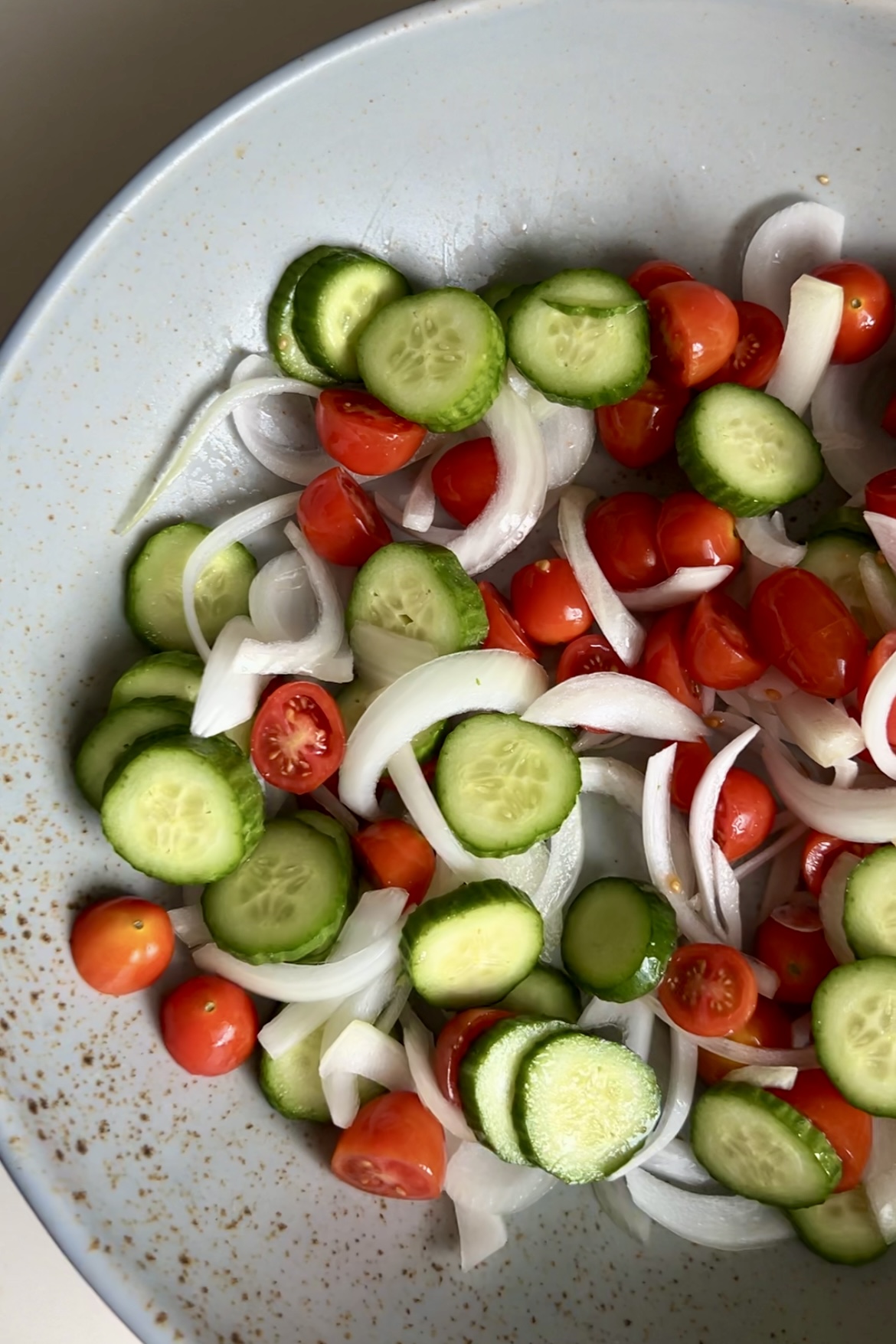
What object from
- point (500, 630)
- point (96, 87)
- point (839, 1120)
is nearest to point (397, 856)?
point (500, 630)

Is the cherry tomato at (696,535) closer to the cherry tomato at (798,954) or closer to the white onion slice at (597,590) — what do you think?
the white onion slice at (597,590)

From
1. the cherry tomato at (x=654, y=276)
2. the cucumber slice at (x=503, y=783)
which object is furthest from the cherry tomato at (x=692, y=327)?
the cucumber slice at (x=503, y=783)

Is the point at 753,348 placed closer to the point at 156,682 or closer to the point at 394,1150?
the point at 156,682

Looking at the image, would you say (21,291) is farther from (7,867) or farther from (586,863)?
(586,863)

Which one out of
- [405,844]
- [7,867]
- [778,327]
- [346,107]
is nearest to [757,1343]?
[405,844]

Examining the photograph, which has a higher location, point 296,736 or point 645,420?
point 645,420

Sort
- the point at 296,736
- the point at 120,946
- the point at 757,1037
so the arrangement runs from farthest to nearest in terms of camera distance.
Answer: the point at 757,1037, the point at 296,736, the point at 120,946


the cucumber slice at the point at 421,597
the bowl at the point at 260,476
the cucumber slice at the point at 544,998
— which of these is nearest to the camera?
the bowl at the point at 260,476
